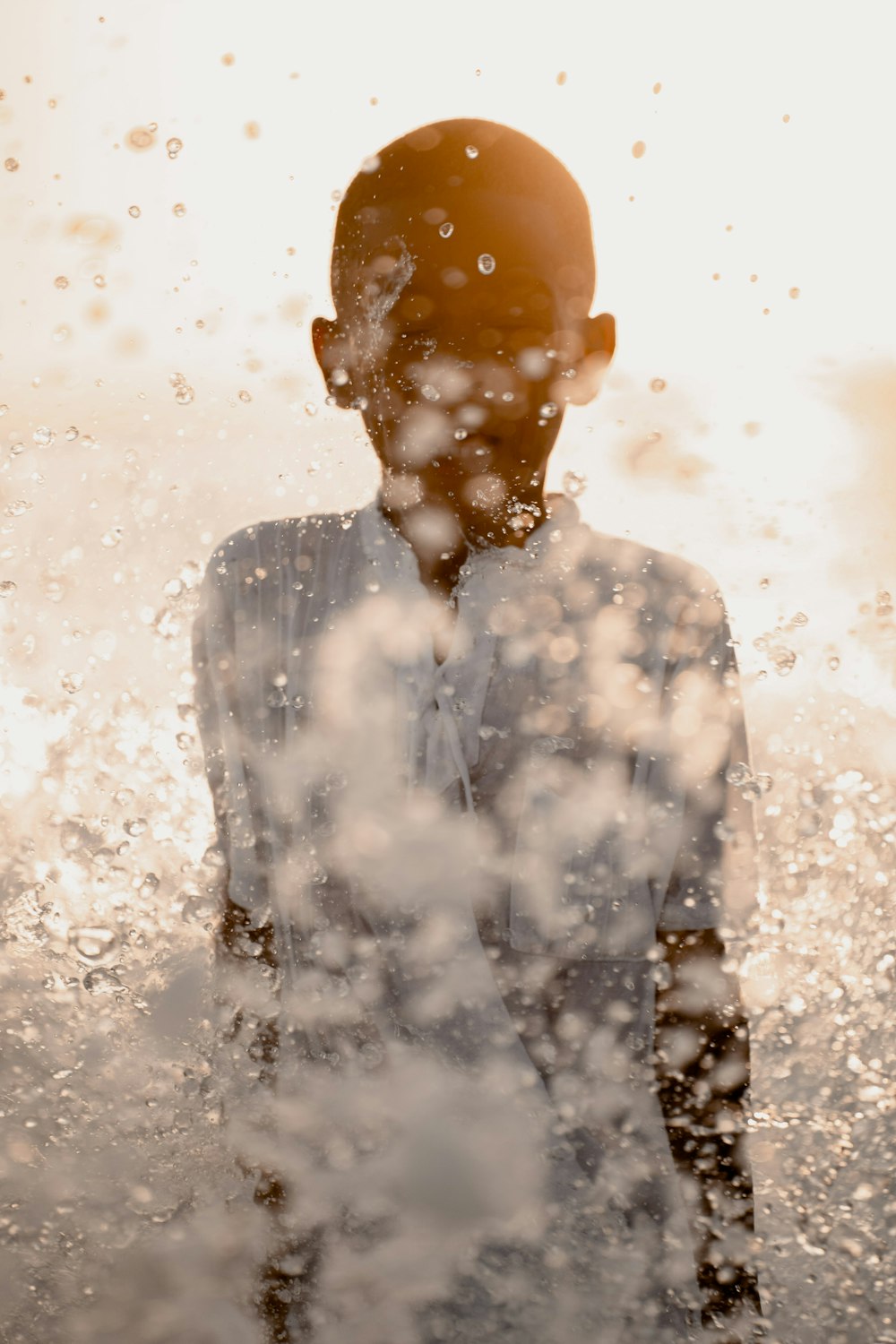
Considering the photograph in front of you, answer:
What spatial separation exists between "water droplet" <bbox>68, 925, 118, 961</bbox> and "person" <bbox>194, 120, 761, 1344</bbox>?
478mm

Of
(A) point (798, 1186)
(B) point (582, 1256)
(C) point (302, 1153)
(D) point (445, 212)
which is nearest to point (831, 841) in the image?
(A) point (798, 1186)

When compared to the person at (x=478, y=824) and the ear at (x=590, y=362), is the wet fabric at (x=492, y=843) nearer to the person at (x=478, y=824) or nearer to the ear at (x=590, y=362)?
the person at (x=478, y=824)

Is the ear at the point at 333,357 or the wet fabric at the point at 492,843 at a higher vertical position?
the ear at the point at 333,357

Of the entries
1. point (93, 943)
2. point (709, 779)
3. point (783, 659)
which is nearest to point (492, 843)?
point (709, 779)

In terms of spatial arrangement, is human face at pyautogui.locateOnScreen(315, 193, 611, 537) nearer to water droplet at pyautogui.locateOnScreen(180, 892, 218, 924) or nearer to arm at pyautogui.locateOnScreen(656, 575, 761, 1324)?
arm at pyautogui.locateOnScreen(656, 575, 761, 1324)

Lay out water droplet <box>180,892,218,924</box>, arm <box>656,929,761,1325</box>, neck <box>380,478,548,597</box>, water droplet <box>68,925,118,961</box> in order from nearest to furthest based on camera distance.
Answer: arm <box>656,929,761,1325</box> < neck <box>380,478,548,597</box> < water droplet <box>180,892,218,924</box> < water droplet <box>68,925,118,961</box>

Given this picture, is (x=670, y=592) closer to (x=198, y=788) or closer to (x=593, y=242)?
(x=593, y=242)

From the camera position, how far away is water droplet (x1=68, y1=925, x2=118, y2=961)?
1380 mm

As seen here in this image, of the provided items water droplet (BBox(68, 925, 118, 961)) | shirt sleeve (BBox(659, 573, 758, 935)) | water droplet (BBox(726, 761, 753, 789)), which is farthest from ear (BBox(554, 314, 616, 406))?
water droplet (BBox(68, 925, 118, 961))

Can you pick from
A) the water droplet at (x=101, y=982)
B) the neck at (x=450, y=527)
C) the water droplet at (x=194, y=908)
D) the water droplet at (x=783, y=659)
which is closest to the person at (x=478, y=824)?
the neck at (x=450, y=527)

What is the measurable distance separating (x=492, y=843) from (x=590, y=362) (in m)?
0.44

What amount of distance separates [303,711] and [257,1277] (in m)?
0.57

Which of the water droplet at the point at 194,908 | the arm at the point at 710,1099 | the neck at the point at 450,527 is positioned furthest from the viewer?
the water droplet at the point at 194,908

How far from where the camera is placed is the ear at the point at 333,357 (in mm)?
904
